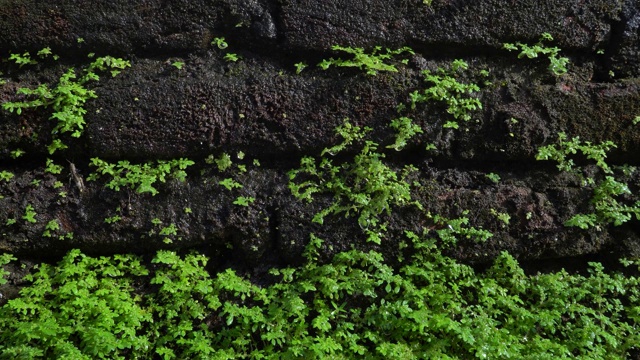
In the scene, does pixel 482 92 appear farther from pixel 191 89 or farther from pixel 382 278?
pixel 191 89

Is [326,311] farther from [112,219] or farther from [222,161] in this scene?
[112,219]

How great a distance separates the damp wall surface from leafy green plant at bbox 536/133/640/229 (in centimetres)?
4

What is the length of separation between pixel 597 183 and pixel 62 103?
3.08m

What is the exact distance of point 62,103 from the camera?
10.6ft

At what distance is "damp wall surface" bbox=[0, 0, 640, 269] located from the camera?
322 cm

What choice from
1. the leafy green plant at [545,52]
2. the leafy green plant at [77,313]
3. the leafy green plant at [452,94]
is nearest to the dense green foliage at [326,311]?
the leafy green plant at [77,313]

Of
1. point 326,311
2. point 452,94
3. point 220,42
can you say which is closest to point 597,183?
point 452,94

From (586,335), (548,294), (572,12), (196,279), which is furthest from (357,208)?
(572,12)

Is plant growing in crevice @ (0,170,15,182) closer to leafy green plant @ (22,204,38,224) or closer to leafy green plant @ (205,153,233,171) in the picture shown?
leafy green plant @ (22,204,38,224)

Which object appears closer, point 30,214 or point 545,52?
point 30,214

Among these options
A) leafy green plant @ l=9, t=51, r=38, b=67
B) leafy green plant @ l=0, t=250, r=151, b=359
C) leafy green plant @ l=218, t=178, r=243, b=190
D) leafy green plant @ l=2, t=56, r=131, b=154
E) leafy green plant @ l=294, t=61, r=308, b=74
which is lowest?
leafy green plant @ l=0, t=250, r=151, b=359

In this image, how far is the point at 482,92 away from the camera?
354 centimetres

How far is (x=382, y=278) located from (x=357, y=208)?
411 millimetres

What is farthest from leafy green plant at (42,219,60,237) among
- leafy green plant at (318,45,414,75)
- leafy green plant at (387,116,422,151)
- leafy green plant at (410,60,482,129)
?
leafy green plant at (410,60,482,129)
